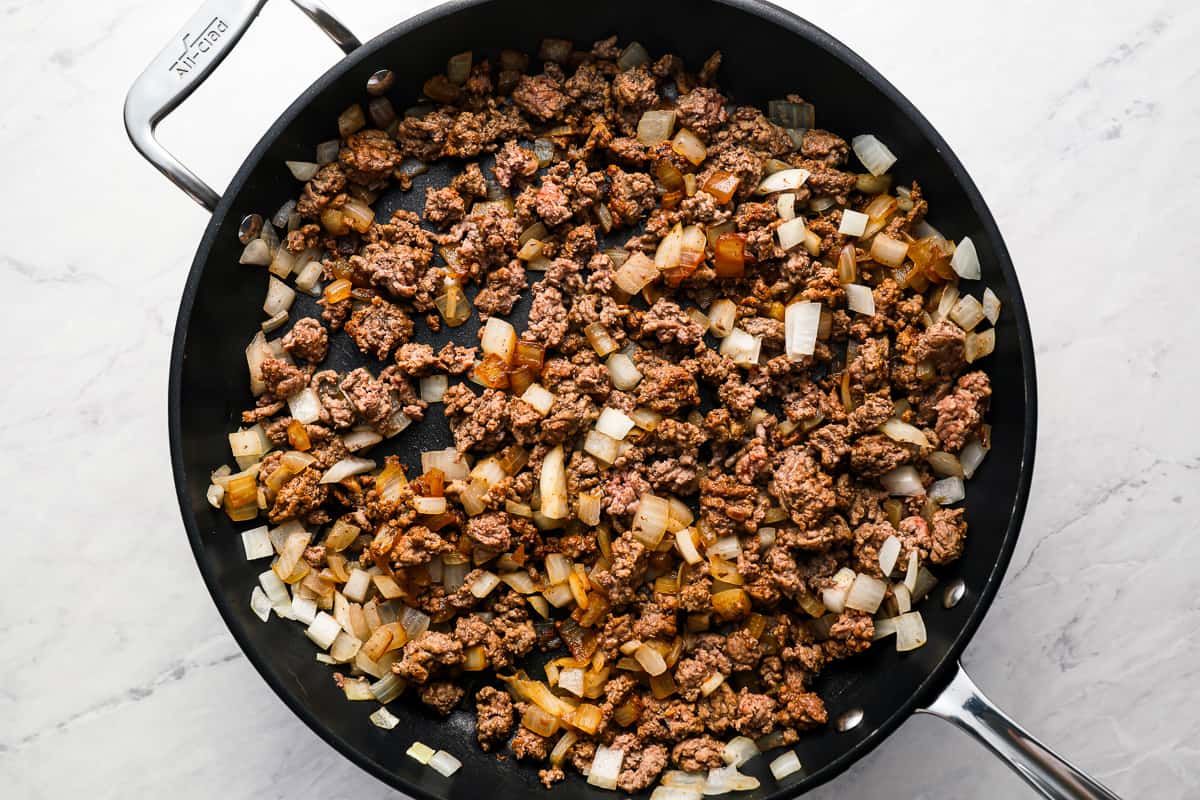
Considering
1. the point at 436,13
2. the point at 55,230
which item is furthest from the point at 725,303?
the point at 55,230

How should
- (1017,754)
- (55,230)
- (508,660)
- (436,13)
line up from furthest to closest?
(55,230) < (508,660) < (436,13) < (1017,754)

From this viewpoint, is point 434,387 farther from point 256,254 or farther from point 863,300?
point 863,300

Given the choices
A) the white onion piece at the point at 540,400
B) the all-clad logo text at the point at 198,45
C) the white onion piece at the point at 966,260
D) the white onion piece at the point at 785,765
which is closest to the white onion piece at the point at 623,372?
the white onion piece at the point at 540,400

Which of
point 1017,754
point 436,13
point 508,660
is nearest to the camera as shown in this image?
point 1017,754

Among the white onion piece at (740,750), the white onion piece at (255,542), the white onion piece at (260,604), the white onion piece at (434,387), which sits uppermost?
the white onion piece at (434,387)

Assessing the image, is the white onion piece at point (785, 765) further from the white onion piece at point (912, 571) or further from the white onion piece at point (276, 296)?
the white onion piece at point (276, 296)

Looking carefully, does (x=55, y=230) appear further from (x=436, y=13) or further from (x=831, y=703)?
(x=831, y=703)
